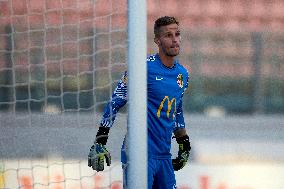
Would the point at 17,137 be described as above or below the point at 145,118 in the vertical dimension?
below

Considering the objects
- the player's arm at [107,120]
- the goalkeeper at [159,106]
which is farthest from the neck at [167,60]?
the player's arm at [107,120]

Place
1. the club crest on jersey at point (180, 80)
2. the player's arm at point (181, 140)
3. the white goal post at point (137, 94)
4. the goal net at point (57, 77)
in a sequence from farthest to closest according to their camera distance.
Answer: the goal net at point (57, 77)
the player's arm at point (181, 140)
the club crest on jersey at point (180, 80)
the white goal post at point (137, 94)

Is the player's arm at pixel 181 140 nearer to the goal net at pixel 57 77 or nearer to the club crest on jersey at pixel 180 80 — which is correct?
the club crest on jersey at pixel 180 80

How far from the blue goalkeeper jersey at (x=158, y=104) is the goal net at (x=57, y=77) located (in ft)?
5.06

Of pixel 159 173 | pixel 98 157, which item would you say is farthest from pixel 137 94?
pixel 159 173

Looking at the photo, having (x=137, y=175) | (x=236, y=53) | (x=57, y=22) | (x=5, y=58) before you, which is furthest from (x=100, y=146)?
(x=236, y=53)

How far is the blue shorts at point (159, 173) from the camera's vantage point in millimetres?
2799

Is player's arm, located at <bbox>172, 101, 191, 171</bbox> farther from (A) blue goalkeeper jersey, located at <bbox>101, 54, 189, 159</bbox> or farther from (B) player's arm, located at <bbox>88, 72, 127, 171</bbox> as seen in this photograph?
(B) player's arm, located at <bbox>88, 72, 127, 171</bbox>

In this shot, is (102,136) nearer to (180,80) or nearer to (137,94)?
(137,94)

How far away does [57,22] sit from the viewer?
247 inches

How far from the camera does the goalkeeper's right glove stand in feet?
8.79

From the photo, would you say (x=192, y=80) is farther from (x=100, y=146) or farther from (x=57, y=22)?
(x=100, y=146)

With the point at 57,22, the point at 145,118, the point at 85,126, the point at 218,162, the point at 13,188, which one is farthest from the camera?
the point at 57,22

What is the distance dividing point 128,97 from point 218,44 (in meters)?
4.04
